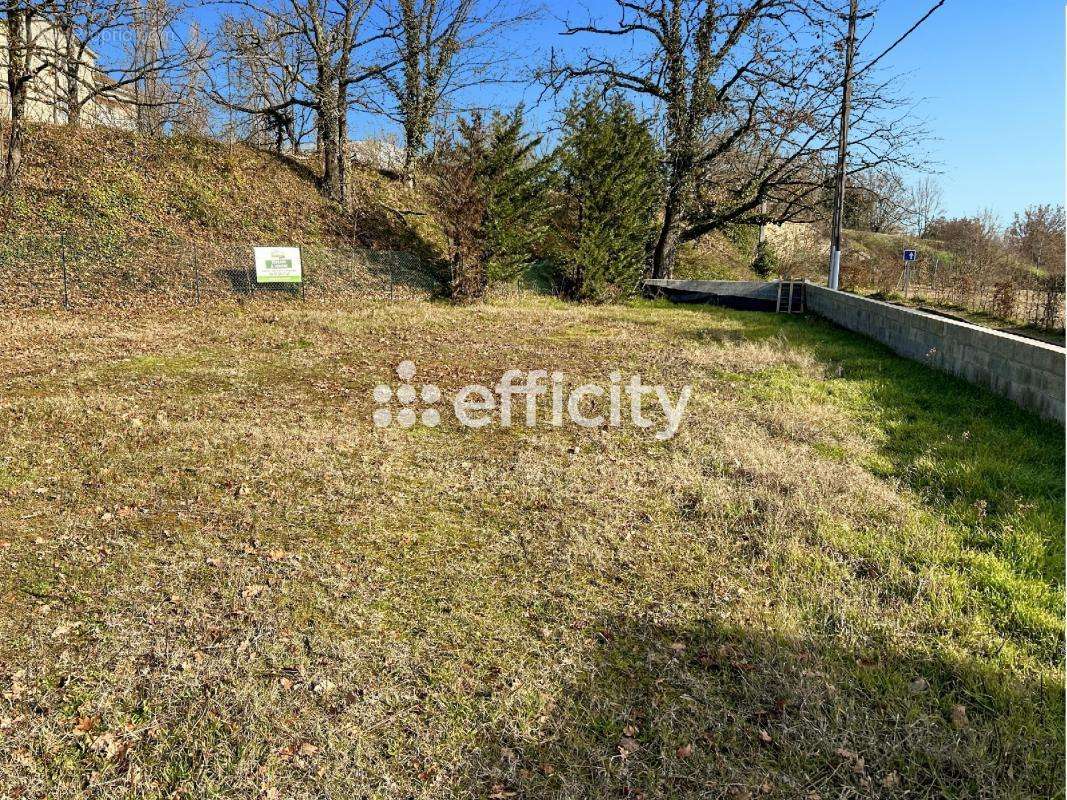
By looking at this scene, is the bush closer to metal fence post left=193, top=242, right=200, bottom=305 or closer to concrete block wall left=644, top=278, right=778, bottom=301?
concrete block wall left=644, top=278, right=778, bottom=301

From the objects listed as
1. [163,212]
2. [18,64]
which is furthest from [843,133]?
[18,64]

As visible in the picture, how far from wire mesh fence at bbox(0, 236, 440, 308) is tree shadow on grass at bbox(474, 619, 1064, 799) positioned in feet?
49.3

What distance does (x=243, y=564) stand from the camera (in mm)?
3750

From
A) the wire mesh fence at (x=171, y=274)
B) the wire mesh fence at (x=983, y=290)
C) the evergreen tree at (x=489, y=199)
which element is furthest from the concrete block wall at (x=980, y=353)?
the wire mesh fence at (x=171, y=274)

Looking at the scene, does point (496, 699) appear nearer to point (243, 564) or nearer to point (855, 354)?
point (243, 564)

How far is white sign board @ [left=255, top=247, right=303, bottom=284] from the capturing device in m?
16.0

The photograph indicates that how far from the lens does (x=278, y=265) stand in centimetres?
1627

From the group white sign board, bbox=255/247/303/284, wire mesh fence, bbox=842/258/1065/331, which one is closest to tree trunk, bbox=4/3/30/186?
white sign board, bbox=255/247/303/284

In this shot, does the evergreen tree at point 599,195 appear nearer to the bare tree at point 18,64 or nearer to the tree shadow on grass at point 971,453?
the tree shadow on grass at point 971,453

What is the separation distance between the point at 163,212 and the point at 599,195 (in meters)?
13.0

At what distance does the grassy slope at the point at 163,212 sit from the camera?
15.0 meters

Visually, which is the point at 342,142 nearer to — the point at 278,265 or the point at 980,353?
the point at 278,265

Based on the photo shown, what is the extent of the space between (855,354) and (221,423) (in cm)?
1020

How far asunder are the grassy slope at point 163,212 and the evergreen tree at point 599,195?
4711mm
